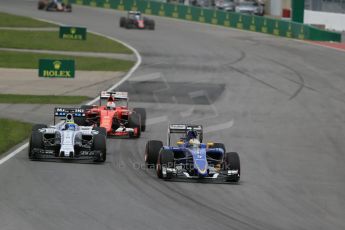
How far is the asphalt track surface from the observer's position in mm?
18250

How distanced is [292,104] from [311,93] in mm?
3971

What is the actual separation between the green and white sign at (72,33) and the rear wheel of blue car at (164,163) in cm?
3909

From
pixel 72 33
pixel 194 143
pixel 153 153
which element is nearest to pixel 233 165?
pixel 194 143

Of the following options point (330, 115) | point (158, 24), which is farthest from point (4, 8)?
point (330, 115)

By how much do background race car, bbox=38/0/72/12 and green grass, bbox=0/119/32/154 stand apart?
54.8 metres

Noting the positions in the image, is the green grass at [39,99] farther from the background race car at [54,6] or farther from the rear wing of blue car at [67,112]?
the background race car at [54,6]

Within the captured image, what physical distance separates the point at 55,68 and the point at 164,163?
19.6m

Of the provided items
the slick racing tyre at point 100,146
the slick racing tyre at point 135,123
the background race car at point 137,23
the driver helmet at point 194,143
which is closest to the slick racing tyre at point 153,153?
the driver helmet at point 194,143

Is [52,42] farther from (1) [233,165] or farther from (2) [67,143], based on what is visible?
(1) [233,165]

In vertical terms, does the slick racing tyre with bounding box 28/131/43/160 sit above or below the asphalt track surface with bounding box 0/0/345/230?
above

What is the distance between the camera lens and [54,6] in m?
85.1

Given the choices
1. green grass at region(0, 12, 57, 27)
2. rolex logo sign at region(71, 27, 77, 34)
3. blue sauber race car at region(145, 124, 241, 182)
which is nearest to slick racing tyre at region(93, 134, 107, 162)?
blue sauber race car at region(145, 124, 241, 182)

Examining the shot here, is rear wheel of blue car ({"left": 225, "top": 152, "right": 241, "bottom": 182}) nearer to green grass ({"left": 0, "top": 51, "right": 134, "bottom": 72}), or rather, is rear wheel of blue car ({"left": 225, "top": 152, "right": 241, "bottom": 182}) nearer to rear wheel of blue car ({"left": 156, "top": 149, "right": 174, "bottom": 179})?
rear wheel of blue car ({"left": 156, "top": 149, "right": 174, "bottom": 179})

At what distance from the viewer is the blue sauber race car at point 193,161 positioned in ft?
72.2
